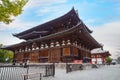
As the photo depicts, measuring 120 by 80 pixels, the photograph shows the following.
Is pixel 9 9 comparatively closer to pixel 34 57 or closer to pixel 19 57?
pixel 34 57

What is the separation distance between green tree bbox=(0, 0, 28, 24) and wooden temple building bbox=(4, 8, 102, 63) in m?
11.5

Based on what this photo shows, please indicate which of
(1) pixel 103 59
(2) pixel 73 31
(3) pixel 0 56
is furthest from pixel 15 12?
(1) pixel 103 59

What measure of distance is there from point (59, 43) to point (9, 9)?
49.5 ft

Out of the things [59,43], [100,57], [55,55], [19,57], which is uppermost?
[59,43]

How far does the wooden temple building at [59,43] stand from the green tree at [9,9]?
1149cm

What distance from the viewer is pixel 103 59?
5278cm

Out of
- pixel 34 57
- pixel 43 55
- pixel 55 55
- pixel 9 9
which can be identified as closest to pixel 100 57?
pixel 34 57

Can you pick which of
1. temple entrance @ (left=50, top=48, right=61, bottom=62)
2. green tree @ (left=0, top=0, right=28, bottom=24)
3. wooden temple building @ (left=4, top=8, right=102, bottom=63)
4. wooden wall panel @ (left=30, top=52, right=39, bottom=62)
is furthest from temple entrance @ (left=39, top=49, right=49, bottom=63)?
green tree @ (left=0, top=0, right=28, bottom=24)

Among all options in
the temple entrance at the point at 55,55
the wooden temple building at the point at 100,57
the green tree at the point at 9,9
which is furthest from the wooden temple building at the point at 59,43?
the wooden temple building at the point at 100,57

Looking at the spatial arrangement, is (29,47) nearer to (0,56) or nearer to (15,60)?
(15,60)

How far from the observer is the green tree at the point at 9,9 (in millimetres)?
8859

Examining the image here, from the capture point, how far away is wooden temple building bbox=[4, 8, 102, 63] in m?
21.9

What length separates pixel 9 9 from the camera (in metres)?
9.06

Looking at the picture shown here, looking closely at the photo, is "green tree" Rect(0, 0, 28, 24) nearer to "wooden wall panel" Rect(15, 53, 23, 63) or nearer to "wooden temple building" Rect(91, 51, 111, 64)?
"wooden wall panel" Rect(15, 53, 23, 63)
